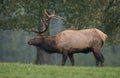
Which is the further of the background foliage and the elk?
the background foliage

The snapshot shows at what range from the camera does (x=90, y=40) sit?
2375cm

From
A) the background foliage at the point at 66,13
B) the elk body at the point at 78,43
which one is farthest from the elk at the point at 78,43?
the background foliage at the point at 66,13

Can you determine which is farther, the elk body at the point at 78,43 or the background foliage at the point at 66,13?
the background foliage at the point at 66,13

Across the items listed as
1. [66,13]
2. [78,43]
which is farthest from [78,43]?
[66,13]

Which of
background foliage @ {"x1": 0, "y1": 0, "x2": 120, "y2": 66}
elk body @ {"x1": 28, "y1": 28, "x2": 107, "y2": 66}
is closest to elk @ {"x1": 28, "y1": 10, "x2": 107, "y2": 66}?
elk body @ {"x1": 28, "y1": 28, "x2": 107, "y2": 66}

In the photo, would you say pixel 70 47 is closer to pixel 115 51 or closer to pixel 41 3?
pixel 41 3

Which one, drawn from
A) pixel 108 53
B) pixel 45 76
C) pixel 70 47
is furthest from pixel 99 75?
pixel 108 53

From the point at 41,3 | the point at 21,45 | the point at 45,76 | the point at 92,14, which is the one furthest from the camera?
the point at 21,45

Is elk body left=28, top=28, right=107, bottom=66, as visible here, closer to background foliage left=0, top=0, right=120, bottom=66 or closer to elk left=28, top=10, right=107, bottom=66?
elk left=28, top=10, right=107, bottom=66

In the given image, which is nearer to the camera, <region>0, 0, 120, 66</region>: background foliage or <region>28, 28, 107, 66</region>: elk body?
<region>28, 28, 107, 66</region>: elk body

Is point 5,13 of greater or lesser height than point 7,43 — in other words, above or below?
above

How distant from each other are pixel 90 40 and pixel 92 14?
856 centimetres

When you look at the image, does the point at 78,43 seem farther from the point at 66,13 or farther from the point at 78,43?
the point at 66,13

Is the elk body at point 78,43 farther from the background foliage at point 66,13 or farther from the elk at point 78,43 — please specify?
the background foliage at point 66,13
